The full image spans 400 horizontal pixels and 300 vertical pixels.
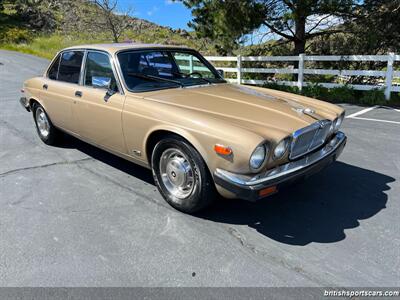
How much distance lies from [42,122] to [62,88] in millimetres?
1237

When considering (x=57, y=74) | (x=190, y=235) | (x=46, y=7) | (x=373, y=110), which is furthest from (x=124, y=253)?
(x=46, y=7)

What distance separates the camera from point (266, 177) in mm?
3086

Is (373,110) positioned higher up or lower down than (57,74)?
lower down

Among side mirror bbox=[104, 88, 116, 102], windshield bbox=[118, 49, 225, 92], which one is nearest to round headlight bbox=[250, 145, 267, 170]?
windshield bbox=[118, 49, 225, 92]

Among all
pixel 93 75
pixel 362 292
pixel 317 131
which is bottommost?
pixel 362 292

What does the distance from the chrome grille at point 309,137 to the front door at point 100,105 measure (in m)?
1.93

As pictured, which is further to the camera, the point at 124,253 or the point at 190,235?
the point at 190,235

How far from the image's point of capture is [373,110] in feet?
28.7

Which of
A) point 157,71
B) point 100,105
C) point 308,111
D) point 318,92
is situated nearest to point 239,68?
point 318,92

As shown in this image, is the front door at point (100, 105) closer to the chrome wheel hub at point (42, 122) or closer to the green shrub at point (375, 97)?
the chrome wheel hub at point (42, 122)

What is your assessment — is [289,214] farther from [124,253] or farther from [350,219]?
[124,253]

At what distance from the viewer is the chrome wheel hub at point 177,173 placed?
3.53m

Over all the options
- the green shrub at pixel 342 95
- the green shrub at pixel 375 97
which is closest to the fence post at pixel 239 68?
the green shrub at pixel 342 95

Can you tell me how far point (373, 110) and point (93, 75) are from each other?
7.05 meters
